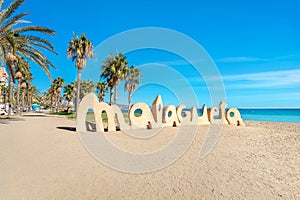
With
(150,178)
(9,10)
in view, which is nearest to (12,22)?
(9,10)

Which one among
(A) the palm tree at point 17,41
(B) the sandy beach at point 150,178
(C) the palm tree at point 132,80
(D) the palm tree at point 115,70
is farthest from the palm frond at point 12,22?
(C) the palm tree at point 132,80

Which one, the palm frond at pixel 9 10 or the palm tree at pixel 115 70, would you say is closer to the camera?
the palm frond at pixel 9 10

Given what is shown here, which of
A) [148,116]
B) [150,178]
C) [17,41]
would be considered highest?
[17,41]

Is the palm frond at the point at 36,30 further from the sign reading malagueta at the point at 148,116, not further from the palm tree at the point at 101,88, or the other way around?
the palm tree at the point at 101,88

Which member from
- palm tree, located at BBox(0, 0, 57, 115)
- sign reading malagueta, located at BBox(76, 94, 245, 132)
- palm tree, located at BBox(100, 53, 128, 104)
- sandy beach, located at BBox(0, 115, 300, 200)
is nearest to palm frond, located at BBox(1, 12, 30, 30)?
palm tree, located at BBox(0, 0, 57, 115)

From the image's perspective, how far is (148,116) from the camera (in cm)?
1770

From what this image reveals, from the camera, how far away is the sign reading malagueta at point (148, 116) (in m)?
15.3

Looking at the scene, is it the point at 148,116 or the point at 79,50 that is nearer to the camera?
the point at 148,116

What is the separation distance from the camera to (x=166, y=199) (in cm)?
473

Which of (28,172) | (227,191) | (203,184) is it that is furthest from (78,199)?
(227,191)

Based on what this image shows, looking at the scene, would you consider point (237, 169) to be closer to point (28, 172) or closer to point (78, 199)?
point (78, 199)

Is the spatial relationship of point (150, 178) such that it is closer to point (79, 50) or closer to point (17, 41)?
point (17, 41)

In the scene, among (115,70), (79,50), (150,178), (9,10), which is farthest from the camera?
(115,70)

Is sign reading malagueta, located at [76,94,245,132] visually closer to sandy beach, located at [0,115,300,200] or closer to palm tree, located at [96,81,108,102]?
sandy beach, located at [0,115,300,200]
